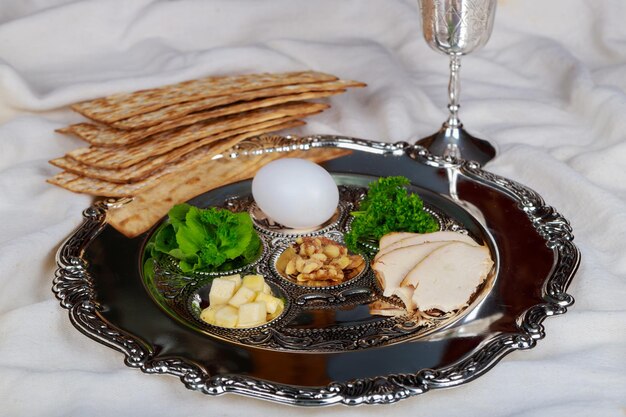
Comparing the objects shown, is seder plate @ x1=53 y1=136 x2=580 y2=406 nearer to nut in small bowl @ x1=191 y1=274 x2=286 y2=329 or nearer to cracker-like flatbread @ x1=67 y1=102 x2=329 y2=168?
nut in small bowl @ x1=191 y1=274 x2=286 y2=329

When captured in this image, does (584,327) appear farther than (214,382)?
Yes

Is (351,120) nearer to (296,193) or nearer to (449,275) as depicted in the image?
(296,193)

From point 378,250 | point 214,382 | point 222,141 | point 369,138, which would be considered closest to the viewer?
point 214,382

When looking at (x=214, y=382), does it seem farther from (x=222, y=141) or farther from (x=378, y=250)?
(x=222, y=141)

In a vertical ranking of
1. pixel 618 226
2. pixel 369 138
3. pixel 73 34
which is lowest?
pixel 73 34

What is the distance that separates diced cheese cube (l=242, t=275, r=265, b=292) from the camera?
1.56m

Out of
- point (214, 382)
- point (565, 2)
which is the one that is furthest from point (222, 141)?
point (565, 2)

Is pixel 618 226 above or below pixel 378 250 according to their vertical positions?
above

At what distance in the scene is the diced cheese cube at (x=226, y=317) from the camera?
4.88 feet

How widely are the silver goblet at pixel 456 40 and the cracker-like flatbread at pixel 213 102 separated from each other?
0.26 m

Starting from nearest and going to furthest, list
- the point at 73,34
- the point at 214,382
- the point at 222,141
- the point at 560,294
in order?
the point at 214,382 < the point at 560,294 < the point at 222,141 < the point at 73,34

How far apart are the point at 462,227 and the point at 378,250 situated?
0.20 metres

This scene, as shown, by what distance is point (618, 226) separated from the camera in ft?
5.99

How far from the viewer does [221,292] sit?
1543 mm
